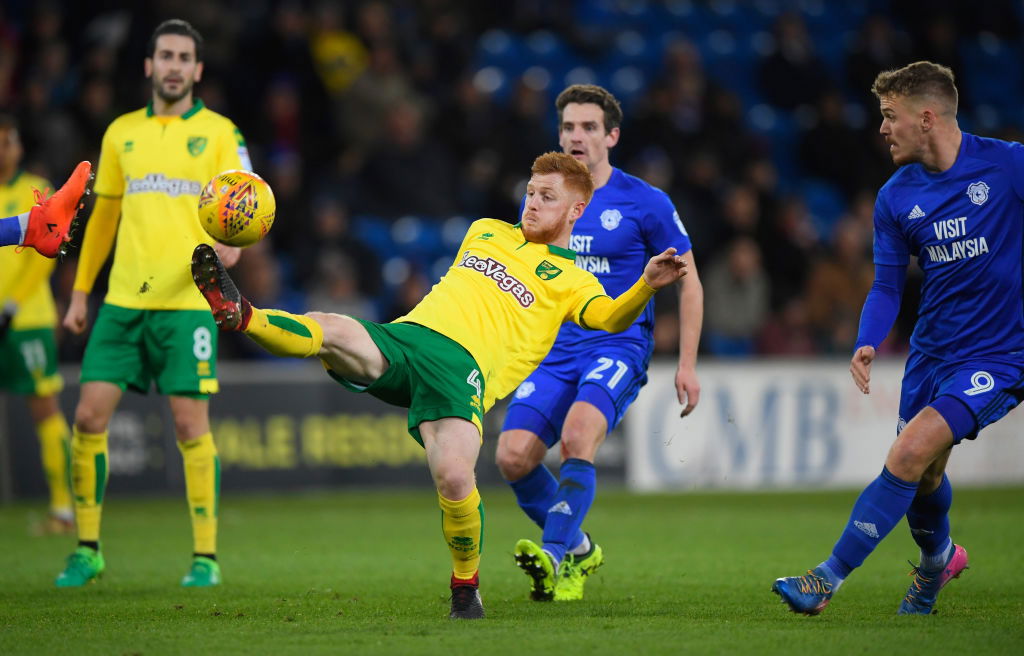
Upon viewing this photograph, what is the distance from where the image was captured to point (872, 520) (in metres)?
5.79

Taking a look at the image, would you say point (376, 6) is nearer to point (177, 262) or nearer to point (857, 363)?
point (177, 262)

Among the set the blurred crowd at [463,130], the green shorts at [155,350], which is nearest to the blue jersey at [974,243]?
the green shorts at [155,350]

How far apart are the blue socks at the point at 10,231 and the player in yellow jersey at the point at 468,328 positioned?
1.92 meters

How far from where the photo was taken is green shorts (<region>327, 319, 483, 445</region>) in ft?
19.2

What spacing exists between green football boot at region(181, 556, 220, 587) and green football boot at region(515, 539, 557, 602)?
1.82 m

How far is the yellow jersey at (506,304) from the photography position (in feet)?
20.1

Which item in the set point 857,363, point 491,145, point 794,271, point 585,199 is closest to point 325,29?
point 491,145

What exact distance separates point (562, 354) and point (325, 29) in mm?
9982

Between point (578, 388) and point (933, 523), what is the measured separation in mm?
1961

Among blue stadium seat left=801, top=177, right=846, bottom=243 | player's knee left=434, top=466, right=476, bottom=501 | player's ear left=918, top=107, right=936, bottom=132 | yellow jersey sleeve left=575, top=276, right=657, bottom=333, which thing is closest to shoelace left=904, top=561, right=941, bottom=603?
yellow jersey sleeve left=575, top=276, right=657, bottom=333

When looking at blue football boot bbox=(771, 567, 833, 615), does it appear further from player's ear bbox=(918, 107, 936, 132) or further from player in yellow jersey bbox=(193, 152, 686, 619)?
player's ear bbox=(918, 107, 936, 132)

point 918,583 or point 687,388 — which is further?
point 687,388

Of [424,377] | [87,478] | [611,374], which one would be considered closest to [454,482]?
[424,377]

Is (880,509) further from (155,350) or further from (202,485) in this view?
(155,350)
